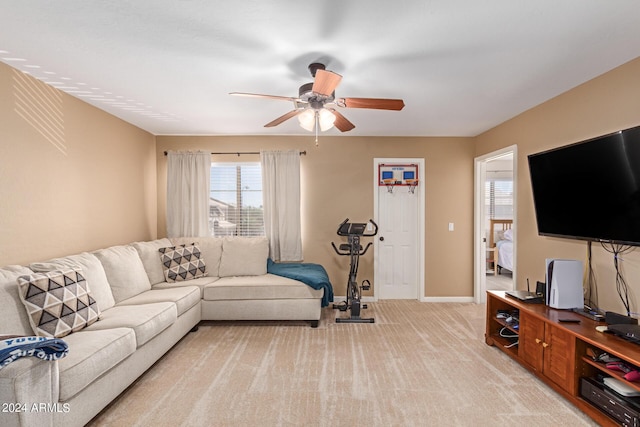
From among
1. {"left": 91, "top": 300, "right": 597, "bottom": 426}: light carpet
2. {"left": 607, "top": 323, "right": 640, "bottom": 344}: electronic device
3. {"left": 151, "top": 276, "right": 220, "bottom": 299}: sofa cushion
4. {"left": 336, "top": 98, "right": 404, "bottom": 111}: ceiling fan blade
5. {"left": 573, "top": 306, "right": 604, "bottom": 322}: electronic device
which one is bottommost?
{"left": 91, "top": 300, "right": 597, "bottom": 426}: light carpet

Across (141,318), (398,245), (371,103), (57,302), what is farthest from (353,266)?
(57,302)

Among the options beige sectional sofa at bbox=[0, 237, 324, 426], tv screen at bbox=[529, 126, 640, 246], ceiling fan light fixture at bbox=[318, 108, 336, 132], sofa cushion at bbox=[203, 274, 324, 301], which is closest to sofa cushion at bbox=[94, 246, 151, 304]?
beige sectional sofa at bbox=[0, 237, 324, 426]

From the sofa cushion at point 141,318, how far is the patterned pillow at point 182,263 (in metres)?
0.88

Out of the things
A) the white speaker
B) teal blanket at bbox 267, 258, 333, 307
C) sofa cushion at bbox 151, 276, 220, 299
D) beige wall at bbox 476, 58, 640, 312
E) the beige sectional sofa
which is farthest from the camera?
teal blanket at bbox 267, 258, 333, 307

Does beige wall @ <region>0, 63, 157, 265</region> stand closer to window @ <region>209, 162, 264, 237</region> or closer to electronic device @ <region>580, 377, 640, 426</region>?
window @ <region>209, 162, 264, 237</region>

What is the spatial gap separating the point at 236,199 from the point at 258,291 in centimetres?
167

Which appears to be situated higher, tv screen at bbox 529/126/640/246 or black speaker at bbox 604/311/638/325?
Answer: tv screen at bbox 529/126/640/246

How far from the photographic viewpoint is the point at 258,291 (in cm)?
361

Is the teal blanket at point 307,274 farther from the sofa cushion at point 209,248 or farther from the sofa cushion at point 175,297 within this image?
the sofa cushion at point 175,297

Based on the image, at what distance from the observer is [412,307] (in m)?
4.37

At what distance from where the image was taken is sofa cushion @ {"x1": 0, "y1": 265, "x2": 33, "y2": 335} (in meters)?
1.89

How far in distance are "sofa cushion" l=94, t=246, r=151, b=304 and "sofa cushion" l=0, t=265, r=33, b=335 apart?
91cm

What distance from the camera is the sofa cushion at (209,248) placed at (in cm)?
409

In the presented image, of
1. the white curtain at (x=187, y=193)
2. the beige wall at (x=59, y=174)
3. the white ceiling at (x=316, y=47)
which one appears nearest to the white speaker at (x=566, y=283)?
the white ceiling at (x=316, y=47)
